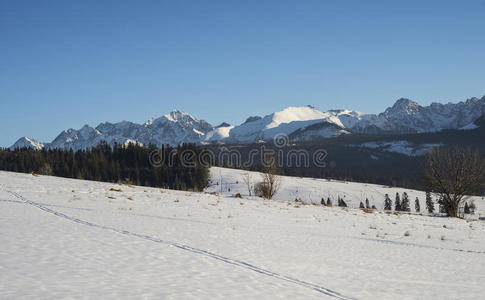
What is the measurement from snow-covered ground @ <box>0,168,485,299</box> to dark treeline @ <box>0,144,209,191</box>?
112870mm

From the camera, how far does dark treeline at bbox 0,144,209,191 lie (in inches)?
5327

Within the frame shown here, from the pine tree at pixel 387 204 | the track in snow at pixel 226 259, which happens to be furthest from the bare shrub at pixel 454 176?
the pine tree at pixel 387 204

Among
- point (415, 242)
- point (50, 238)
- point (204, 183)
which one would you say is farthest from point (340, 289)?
point (204, 183)

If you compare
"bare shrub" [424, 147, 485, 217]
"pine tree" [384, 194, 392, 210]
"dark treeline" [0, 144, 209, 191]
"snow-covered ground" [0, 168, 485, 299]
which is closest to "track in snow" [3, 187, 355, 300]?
"snow-covered ground" [0, 168, 485, 299]

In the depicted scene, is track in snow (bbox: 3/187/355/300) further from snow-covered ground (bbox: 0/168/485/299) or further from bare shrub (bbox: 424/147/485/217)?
bare shrub (bbox: 424/147/485/217)

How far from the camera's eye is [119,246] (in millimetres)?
12664

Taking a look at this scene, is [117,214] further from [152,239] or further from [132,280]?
[132,280]

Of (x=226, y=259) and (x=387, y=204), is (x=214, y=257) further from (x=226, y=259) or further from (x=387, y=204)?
(x=387, y=204)

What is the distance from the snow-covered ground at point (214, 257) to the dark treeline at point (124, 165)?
112870mm

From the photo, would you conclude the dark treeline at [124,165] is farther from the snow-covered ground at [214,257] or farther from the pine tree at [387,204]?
the snow-covered ground at [214,257]

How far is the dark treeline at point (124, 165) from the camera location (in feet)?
444

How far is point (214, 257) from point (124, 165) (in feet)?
474

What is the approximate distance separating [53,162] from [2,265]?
144837 millimetres

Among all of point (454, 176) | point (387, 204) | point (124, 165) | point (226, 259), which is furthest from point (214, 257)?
point (387, 204)
